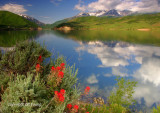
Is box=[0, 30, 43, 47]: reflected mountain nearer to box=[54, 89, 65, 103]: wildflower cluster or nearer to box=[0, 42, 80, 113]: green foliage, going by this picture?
box=[0, 42, 80, 113]: green foliage

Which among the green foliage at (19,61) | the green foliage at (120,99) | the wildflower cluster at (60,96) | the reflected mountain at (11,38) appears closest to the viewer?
the wildflower cluster at (60,96)

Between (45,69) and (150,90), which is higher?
(45,69)

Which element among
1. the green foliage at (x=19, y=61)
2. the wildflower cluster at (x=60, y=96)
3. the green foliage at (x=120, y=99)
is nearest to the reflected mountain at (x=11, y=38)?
the green foliage at (x=19, y=61)

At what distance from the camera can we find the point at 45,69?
9328 millimetres

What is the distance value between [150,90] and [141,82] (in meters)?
2.67

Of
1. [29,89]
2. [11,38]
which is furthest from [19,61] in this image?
[11,38]

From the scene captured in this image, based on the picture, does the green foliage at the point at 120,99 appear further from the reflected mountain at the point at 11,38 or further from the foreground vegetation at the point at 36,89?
the reflected mountain at the point at 11,38

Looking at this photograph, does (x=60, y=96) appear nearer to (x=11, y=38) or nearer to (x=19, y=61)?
(x=19, y=61)

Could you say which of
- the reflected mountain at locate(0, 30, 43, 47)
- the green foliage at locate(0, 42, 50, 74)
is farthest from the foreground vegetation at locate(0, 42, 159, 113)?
the reflected mountain at locate(0, 30, 43, 47)

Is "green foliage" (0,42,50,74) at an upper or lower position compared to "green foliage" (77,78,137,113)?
upper

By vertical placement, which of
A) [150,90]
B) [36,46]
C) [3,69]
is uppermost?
[36,46]

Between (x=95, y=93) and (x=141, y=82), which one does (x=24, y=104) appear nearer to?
(x=95, y=93)

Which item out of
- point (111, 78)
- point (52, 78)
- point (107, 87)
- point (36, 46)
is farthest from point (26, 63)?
point (111, 78)

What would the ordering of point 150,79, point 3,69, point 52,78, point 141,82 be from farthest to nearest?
point 150,79
point 141,82
point 3,69
point 52,78
